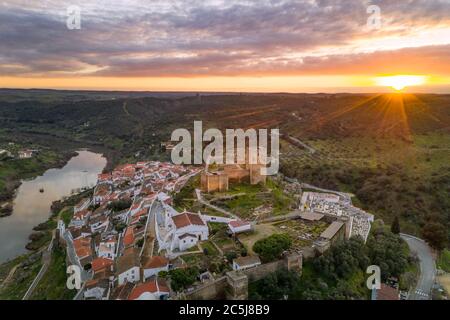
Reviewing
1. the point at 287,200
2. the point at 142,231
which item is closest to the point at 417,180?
the point at 287,200

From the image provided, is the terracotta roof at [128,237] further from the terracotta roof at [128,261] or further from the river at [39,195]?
the river at [39,195]

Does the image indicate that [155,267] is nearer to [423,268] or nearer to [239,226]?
[239,226]

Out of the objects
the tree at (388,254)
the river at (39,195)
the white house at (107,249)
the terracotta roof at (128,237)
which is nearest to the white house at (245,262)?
the terracotta roof at (128,237)

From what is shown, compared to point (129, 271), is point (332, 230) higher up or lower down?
higher up

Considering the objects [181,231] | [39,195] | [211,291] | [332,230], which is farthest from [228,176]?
[39,195]

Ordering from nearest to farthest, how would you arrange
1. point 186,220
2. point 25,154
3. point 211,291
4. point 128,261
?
point 211,291
point 128,261
point 186,220
point 25,154

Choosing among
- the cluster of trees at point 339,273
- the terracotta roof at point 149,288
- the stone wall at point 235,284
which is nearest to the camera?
the terracotta roof at point 149,288

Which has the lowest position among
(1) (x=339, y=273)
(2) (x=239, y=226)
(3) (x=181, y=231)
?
(1) (x=339, y=273)
